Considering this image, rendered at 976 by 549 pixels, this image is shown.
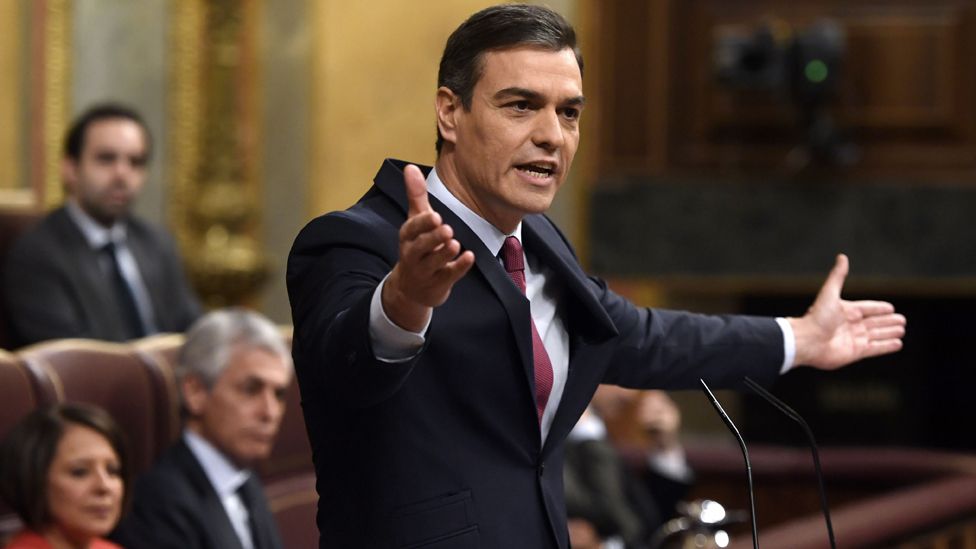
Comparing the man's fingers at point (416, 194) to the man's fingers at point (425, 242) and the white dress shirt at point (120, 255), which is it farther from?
the white dress shirt at point (120, 255)

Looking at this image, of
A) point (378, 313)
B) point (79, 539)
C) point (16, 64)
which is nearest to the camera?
point (378, 313)

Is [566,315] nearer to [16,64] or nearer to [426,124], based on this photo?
[16,64]

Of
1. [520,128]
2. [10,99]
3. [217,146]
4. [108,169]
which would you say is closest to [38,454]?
[520,128]

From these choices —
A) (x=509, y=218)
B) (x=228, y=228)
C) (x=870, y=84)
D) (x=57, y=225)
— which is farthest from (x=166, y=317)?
(x=870, y=84)

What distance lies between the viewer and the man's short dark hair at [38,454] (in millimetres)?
2002

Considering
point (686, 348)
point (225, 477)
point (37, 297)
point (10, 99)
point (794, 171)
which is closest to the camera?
point (686, 348)

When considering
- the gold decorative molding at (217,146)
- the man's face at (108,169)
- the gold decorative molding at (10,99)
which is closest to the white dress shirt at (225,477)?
the man's face at (108,169)

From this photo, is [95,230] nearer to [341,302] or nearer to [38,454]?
[38,454]

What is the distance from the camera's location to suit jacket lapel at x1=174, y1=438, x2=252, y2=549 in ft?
7.28

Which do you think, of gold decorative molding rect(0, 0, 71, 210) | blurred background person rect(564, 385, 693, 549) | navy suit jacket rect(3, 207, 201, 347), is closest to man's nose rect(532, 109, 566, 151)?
blurred background person rect(564, 385, 693, 549)

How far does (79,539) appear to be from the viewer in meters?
2.01

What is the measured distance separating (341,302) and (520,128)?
21 cm

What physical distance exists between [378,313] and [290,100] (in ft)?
14.4

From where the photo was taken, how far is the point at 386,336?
1134mm
